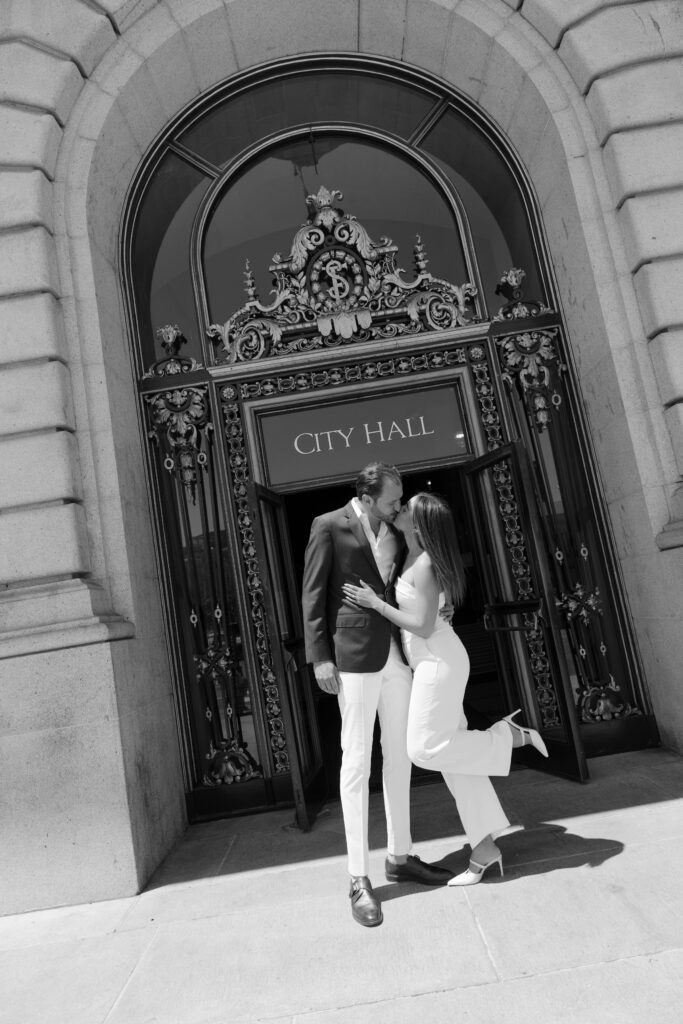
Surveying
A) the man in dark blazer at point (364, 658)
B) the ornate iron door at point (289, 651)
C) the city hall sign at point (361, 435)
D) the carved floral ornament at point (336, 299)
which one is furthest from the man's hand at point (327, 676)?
the carved floral ornament at point (336, 299)

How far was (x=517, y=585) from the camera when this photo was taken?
21.3ft

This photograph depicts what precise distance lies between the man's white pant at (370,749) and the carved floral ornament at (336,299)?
344 centimetres

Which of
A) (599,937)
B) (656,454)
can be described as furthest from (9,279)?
(599,937)

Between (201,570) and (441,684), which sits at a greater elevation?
(201,570)

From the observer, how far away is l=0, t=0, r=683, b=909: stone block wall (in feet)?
16.9

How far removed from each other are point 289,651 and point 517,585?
6.63ft

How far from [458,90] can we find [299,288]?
247 cm

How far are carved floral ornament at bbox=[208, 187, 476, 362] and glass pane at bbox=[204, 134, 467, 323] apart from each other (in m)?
0.16

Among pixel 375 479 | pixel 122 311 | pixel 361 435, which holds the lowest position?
pixel 375 479

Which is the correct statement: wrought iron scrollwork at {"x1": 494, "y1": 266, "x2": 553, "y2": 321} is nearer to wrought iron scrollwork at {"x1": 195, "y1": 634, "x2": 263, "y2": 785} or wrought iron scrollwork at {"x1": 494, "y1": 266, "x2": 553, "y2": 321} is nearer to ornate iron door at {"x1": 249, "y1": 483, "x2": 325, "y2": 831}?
ornate iron door at {"x1": 249, "y1": 483, "x2": 325, "y2": 831}

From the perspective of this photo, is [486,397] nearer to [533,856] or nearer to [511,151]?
[511,151]

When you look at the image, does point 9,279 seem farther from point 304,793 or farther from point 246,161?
point 304,793

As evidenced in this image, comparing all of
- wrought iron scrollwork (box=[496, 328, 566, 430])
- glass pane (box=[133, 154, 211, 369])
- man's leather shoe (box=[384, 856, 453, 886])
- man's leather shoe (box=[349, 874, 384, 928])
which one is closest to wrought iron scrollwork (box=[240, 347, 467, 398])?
wrought iron scrollwork (box=[496, 328, 566, 430])

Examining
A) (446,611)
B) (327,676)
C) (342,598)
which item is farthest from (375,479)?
(327,676)
